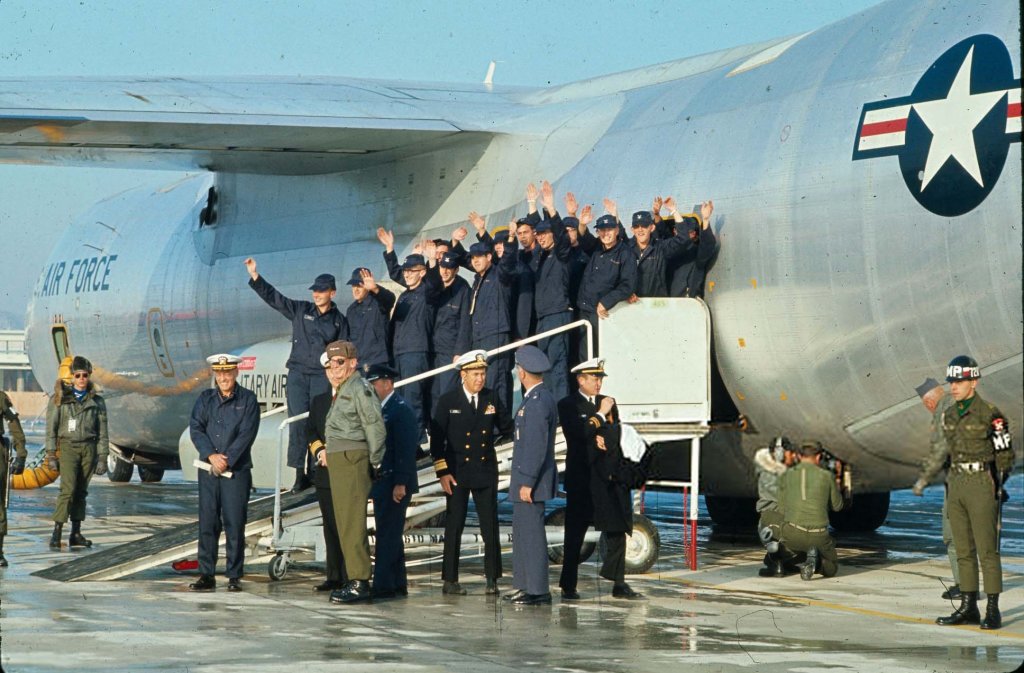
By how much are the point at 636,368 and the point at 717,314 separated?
0.80 metres

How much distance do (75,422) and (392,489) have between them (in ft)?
15.0

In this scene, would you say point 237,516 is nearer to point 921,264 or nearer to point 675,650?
point 675,650

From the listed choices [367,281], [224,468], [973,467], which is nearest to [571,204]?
[367,281]

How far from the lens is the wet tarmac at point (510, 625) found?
759 centimetres

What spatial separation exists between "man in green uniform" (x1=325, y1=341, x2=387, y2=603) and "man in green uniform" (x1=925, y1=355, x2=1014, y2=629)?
3653 mm

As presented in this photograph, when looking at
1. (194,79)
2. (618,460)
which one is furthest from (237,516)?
(194,79)

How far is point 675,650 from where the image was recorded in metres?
8.09

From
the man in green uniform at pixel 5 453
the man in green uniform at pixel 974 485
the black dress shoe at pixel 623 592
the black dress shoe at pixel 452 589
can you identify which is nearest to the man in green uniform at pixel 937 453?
the man in green uniform at pixel 974 485

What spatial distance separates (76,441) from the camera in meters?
13.7

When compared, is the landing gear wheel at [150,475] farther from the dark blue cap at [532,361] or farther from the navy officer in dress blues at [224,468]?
the dark blue cap at [532,361]

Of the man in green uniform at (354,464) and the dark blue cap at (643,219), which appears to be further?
the dark blue cap at (643,219)

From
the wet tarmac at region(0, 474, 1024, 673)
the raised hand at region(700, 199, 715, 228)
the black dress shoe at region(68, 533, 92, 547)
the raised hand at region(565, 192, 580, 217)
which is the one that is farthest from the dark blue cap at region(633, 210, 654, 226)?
the black dress shoe at region(68, 533, 92, 547)

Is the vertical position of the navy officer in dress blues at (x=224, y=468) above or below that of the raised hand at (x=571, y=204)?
below

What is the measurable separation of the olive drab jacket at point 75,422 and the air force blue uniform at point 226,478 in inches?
124
